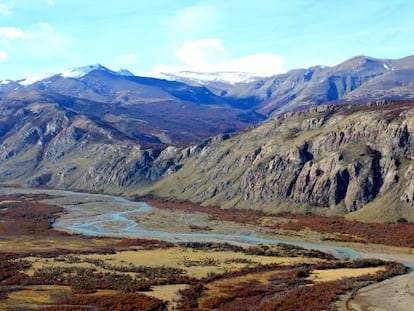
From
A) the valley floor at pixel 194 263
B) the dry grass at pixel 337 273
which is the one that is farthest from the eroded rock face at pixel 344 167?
the dry grass at pixel 337 273

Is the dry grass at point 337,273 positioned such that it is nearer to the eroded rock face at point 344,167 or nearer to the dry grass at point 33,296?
the dry grass at point 33,296

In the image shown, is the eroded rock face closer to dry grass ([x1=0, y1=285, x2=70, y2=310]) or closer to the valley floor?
the valley floor

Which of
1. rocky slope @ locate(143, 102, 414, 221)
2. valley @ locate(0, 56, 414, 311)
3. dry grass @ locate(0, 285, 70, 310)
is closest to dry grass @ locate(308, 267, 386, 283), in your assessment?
valley @ locate(0, 56, 414, 311)

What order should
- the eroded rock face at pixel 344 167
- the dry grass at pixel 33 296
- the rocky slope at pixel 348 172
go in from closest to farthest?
the dry grass at pixel 33 296 < the rocky slope at pixel 348 172 < the eroded rock face at pixel 344 167

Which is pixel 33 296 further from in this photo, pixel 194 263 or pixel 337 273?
pixel 337 273

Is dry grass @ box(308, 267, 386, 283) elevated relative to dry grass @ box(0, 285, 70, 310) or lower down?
lower down

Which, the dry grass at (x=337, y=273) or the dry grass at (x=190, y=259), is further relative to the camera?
the dry grass at (x=190, y=259)

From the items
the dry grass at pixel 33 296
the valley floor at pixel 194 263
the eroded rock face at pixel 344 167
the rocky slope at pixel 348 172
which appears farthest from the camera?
the eroded rock face at pixel 344 167

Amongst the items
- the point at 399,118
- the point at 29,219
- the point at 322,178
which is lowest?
the point at 29,219

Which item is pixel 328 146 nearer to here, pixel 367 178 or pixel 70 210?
pixel 367 178

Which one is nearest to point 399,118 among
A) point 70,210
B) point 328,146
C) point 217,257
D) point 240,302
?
point 328,146

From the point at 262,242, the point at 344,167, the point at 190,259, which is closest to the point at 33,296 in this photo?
the point at 190,259
